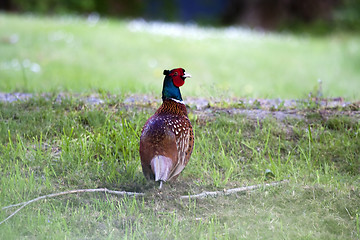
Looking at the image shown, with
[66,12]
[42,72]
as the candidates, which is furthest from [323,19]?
[42,72]

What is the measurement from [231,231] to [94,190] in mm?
1160

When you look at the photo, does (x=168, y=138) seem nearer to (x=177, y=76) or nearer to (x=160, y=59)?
(x=177, y=76)

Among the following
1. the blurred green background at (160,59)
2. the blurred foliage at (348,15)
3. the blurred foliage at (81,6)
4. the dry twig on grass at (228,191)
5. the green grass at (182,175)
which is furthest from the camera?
the blurred foliage at (81,6)

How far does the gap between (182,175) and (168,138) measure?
757mm

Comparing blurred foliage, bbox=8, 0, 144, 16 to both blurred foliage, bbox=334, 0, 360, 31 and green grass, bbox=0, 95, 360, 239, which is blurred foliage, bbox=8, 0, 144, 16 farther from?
green grass, bbox=0, 95, 360, 239

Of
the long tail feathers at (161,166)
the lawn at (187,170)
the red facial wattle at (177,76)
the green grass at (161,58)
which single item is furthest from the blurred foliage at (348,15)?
the long tail feathers at (161,166)

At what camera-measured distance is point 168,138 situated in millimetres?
3775

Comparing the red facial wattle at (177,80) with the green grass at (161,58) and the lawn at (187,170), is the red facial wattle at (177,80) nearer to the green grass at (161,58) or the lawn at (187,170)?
the lawn at (187,170)

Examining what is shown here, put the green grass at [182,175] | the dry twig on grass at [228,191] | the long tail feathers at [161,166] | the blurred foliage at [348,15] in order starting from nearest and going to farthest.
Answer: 1. the green grass at [182,175]
2. the long tail feathers at [161,166]
3. the dry twig on grass at [228,191]
4. the blurred foliage at [348,15]

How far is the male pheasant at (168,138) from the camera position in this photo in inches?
148

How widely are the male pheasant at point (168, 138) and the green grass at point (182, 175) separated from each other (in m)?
0.28

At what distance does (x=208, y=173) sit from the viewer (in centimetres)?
449

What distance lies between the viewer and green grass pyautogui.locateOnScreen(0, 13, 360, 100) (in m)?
10.1

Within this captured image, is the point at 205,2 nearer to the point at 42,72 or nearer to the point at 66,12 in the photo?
→ the point at 66,12
